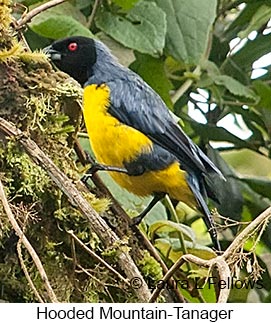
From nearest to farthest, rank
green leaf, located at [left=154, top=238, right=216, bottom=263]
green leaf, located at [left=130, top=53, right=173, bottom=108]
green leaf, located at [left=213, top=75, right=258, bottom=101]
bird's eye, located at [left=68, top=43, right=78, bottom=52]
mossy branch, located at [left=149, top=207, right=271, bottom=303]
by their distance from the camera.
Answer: mossy branch, located at [left=149, top=207, right=271, bottom=303] < green leaf, located at [left=154, top=238, right=216, bottom=263] < bird's eye, located at [left=68, top=43, right=78, bottom=52] < green leaf, located at [left=130, top=53, right=173, bottom=108] < green leaf, located at [left=213, top=75, right=258, bottom=101]

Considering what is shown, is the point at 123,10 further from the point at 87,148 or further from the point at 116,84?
the point at 87,148

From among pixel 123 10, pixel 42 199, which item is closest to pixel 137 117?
pixel 123 10

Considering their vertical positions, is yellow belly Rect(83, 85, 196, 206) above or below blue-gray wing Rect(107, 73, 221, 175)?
below

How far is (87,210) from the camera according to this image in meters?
1.06

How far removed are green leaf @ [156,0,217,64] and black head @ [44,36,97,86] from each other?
151 millimetres

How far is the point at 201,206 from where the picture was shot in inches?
58.0

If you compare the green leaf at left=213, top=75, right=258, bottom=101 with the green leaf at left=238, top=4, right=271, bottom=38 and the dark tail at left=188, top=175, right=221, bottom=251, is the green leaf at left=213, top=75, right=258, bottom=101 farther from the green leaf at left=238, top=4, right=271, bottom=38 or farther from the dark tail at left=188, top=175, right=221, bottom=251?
the dark tail at left=188, top=175, right=221, bottom=251

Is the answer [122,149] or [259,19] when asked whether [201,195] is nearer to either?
[122,149]

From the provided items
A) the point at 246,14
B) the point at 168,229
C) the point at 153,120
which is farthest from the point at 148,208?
the point at 246,14

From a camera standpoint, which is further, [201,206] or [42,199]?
[201,206]

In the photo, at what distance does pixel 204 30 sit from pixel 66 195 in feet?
1.93

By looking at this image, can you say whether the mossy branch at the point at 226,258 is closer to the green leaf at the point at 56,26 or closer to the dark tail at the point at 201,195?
the dark tail at the point at 201,195

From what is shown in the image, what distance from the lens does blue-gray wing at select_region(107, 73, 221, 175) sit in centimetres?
146

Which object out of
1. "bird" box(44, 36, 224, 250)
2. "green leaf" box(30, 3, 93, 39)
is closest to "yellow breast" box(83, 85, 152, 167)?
"bird" box(44, 36, 224, 250)
